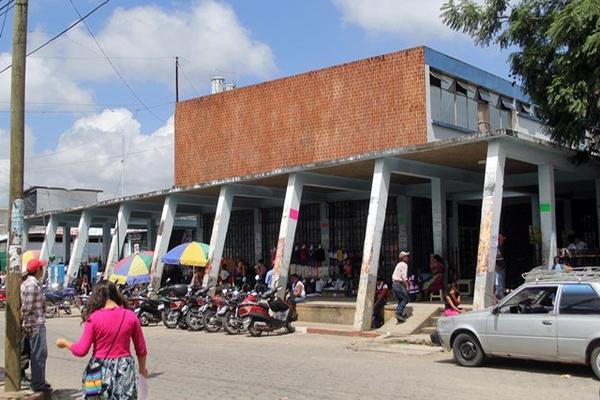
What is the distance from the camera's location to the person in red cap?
27.6 feet

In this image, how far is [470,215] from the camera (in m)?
24.6

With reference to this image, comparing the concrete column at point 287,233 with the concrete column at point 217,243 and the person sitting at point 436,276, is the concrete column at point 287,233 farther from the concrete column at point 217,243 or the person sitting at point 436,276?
the person sitting at point 436,276

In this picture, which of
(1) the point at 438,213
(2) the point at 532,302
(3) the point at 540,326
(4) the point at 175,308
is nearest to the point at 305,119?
(1) the point at 438,213

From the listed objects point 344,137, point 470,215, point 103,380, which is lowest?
point 103,380

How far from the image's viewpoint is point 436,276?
18.7 meters

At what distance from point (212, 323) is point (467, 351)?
27.6ft

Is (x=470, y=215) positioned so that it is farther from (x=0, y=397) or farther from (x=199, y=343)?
(x=0, y=397)

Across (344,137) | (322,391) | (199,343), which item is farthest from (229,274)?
(322,391)

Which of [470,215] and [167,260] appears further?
[470,215]

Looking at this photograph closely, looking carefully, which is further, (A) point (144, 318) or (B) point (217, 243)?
(B) point (217, 243)

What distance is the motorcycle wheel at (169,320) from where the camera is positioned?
1861cm

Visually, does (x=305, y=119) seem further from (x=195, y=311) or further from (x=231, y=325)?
(x=231, y=325)

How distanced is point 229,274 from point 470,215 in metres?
9.59

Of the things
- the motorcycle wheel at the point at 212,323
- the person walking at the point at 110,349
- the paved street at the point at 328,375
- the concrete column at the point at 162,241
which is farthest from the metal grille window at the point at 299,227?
the person walking at the point at 110,349
